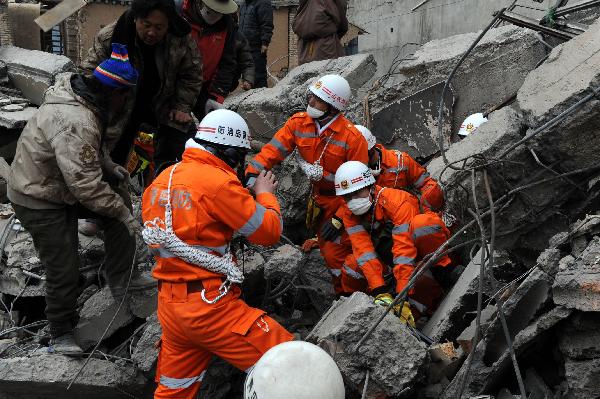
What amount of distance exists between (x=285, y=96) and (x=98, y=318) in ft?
12.0

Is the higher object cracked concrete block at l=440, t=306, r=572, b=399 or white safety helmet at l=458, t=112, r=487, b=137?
white safety helmet at l=458, t=112, r=487, b=137

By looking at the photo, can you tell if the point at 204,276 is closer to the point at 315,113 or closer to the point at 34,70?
the point at 315,113

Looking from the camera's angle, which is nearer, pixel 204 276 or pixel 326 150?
pixel 204 276

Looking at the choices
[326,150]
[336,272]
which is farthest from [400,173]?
[336,272]

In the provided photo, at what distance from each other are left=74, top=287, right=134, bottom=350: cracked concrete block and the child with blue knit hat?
1.70 m

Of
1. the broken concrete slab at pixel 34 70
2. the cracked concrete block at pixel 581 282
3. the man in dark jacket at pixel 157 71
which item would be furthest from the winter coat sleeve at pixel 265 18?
the cracked concrete block at pixel 581 282

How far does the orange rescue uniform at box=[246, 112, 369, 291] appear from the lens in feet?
19.4

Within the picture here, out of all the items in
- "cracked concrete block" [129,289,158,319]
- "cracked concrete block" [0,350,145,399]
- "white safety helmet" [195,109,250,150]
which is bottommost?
"cracked concrete block" [0,350,145,399]

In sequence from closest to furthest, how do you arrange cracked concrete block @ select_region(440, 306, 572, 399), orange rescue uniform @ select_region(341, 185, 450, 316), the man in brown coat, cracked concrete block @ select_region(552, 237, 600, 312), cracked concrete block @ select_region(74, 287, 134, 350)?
cracked concrete block @ select_region(552, 237, 600, 312) < cracked concrete block @ select_region(440, 306, 572, 399) < cracked concrete block @ select_region(74, 287, 134, 350) < orange rescue uniform @ select_region(341, 185, 450, 316) < the man in brown coat

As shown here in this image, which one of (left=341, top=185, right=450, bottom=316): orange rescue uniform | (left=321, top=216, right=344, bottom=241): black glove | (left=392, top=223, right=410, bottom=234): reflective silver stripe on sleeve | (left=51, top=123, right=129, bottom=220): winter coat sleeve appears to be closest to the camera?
(left=51, top=123, right=129, bottom=220): winter coat sleeve

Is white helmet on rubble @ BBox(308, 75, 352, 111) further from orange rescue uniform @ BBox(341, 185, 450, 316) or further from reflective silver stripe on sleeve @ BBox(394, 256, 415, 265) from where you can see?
reflective silver stripe on sleeve @ BBox(394, 256, 415, 265)

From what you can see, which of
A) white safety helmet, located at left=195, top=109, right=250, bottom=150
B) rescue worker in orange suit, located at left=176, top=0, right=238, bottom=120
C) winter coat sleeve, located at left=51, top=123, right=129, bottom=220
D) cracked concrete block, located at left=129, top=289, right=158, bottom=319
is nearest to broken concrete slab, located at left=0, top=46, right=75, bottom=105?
rescue worker in orange suit, located at left=176, top=0, right=238, bottom=120

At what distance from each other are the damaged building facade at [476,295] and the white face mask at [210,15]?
1938 mm

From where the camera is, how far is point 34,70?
8.31 metres
